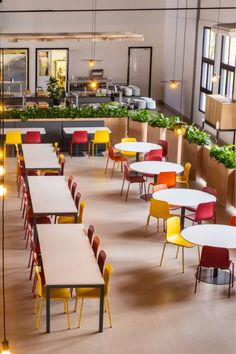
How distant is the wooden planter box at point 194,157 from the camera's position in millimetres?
16141

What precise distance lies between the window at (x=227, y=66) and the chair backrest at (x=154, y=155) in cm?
486

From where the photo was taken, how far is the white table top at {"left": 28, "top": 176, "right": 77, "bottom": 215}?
37.3ft

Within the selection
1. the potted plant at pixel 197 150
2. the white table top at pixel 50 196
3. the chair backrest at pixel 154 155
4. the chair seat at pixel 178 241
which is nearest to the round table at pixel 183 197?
the chair seat at pixel 178 241

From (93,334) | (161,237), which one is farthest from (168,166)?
(93,334)

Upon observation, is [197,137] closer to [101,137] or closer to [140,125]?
[140,125]

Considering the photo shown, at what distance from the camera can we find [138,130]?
1869cm

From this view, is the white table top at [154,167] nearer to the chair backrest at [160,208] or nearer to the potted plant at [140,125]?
the chair backrest at [160,208]

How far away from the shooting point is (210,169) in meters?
15.3

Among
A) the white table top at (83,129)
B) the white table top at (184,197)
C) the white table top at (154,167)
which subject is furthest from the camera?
the white table top at (83,129)

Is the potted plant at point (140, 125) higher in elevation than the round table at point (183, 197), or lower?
higher

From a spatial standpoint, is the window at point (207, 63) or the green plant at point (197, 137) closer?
the green plant at point (197, 137)

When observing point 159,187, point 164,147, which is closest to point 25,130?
point 164,147

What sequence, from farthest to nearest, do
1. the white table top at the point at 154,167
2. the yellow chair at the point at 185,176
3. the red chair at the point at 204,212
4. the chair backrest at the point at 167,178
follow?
1. the yellow chair at the point at 185,176
2. the white table top at the point at 154,167
3. the chair backrest at the point at 167,178
4. the red chair at the point at 204,212

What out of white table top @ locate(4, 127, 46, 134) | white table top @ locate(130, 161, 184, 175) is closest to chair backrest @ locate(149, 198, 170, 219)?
white table top @ locate(130, 161, 184, 175)
